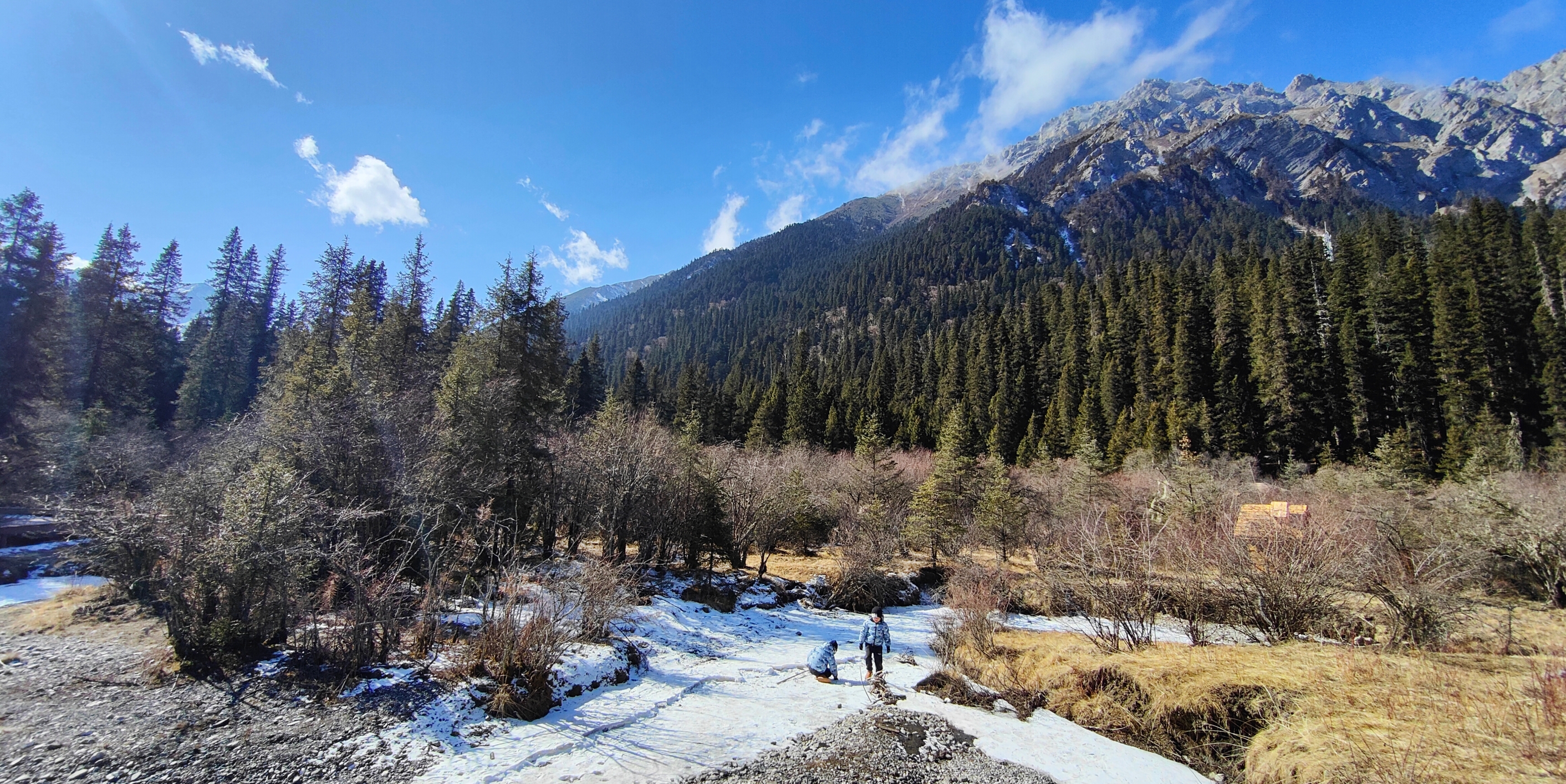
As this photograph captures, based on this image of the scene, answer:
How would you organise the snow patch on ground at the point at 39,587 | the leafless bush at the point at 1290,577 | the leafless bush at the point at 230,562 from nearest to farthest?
the leafless bush at the point at 230,562 → the leafless bush at the point at 1290,577 → the snow patch on ground at the point at 39,587

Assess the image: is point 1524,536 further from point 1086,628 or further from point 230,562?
point 230,562

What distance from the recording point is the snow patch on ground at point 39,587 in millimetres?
14464

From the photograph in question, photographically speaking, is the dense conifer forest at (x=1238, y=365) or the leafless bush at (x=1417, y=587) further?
the dense conifer forest at (x=1238, y=365)

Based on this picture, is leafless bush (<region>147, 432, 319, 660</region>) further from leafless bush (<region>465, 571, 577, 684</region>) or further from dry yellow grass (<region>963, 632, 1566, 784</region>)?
dry yellow grass (<region>963, 632, 1566, 784</region>)

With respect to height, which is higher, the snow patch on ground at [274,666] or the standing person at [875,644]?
the snow patch on ground at [274,666]

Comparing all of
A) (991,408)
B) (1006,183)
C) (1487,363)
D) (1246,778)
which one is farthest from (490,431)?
(1006,183)

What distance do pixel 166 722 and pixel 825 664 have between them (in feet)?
34.6

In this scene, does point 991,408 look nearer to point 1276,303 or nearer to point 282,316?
point 1276,303

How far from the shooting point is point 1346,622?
10.4m

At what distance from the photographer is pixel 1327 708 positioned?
24.3ft

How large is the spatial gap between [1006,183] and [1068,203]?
67.1 feet

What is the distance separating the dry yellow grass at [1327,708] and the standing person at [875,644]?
115 inches

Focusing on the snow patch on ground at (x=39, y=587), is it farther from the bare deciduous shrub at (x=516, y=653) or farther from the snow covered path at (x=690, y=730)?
the snow covered path at (x=690, y=730)

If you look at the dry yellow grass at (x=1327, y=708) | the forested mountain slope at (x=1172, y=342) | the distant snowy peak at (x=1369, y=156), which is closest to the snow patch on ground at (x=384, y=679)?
the dry yellow grass at (x=1327, y=708)
